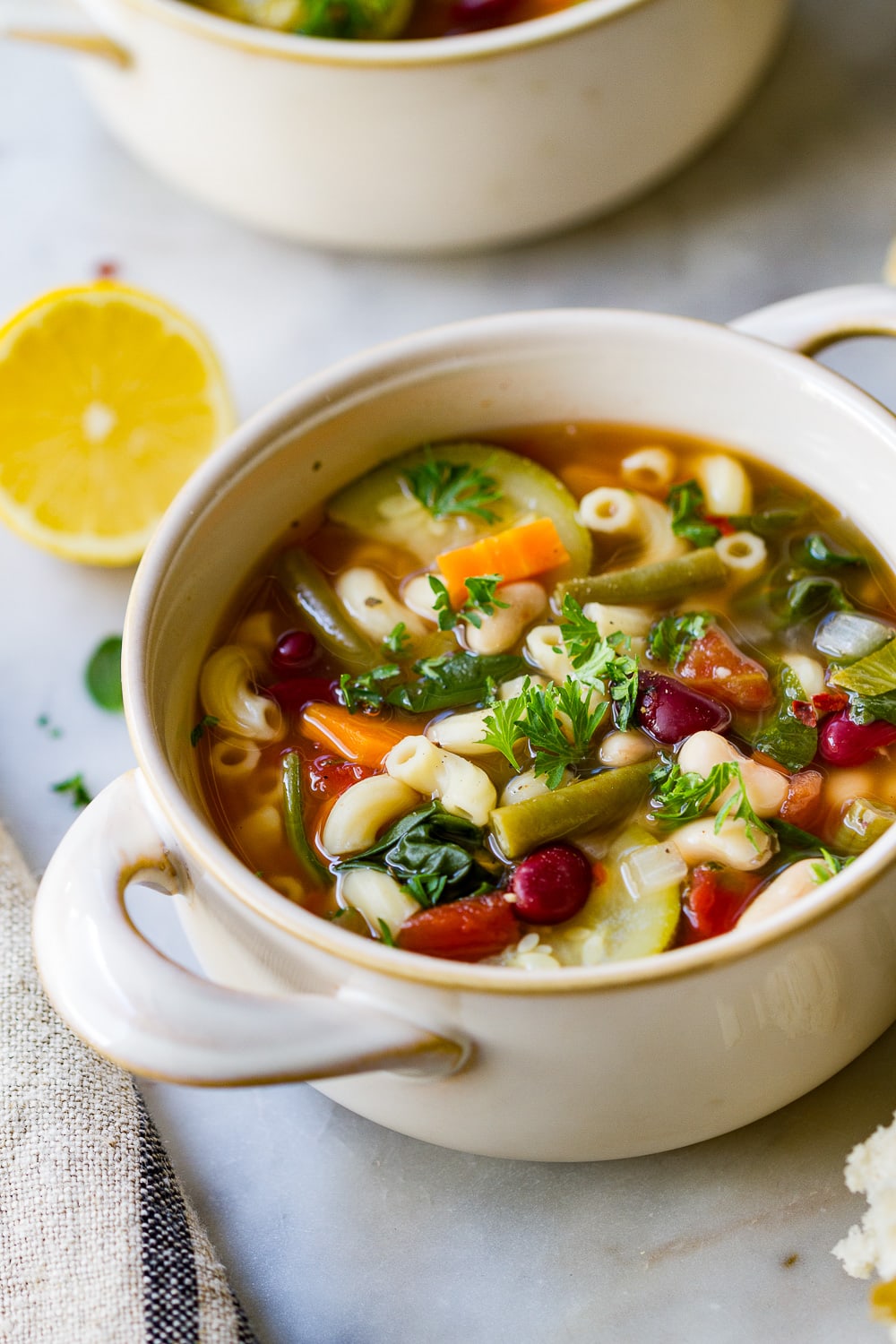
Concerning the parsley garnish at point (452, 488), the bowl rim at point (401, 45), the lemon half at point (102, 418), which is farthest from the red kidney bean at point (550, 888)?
the bowl rim at point (401, 45)

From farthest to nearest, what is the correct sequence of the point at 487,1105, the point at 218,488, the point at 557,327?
the point at 557,327
the point at 218,488
the point at 487,1105

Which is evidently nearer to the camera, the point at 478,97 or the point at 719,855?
the point at 719,855

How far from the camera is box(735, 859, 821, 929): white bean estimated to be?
60.2 inches

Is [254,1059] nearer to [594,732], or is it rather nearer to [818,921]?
[818,921]

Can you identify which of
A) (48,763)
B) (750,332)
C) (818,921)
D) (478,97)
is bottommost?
(48,763)

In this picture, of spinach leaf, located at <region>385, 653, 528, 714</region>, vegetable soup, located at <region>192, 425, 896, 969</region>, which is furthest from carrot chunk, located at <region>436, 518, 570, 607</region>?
spinach leaf, located at <region>385, 653, 528, 714</region>

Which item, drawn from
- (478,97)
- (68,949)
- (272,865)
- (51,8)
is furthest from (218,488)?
(51,8)

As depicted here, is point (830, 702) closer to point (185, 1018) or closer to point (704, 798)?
point (704, 798)

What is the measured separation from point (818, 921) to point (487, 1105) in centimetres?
39

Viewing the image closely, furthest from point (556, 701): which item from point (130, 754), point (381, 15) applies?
point (381, 15)

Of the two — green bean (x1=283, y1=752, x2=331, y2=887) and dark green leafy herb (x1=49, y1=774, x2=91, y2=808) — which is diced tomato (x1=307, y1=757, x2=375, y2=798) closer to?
green bean (x1=283, y1=752, x2=331, y2=887)

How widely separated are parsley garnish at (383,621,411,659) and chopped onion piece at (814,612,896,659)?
542mm

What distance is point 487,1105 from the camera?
1454mm

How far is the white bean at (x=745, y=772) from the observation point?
1667 mm
